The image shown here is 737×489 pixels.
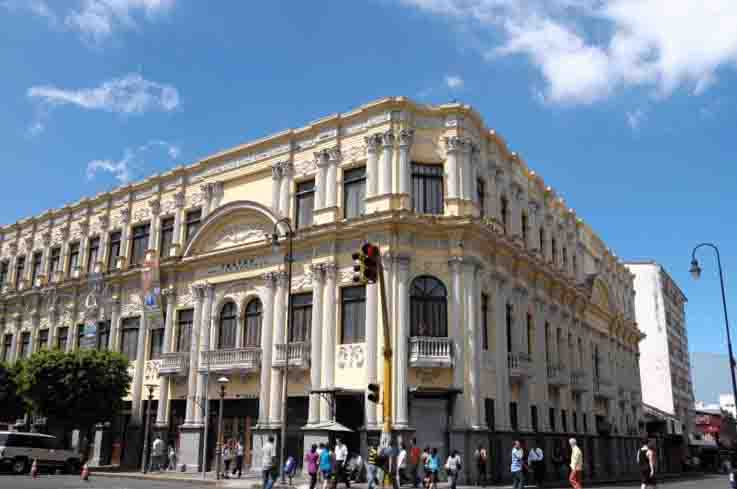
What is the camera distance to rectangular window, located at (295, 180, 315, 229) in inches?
1358

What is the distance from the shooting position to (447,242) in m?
31.1

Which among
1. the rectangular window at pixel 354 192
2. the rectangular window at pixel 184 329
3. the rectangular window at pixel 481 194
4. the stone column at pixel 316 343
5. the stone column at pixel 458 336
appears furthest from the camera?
the rectangular window at pixel 184 329

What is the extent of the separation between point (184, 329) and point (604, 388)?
28.9 m

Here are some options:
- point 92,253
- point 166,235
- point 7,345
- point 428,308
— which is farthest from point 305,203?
point 7,345

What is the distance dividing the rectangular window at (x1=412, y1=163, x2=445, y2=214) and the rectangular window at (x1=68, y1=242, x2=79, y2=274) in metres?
26.1

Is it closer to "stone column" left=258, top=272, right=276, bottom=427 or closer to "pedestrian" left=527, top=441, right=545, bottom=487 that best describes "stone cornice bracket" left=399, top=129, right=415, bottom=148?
"stone column" left=258, top=272, right=276, bottom=427

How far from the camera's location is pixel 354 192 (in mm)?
33156

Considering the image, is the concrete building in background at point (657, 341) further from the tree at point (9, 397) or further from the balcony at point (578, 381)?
the tree at point (9, 397)

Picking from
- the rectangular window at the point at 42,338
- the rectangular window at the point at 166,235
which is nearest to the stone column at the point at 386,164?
the rectangular window at the point at 166,235

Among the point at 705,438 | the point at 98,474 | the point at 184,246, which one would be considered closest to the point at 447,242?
the point at 184,246

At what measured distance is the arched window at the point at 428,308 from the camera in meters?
30.3

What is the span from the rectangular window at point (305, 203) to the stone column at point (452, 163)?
7.10 metres

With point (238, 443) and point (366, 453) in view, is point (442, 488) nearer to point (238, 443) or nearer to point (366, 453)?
point (366, 453)

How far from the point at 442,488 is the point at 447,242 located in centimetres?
1069
